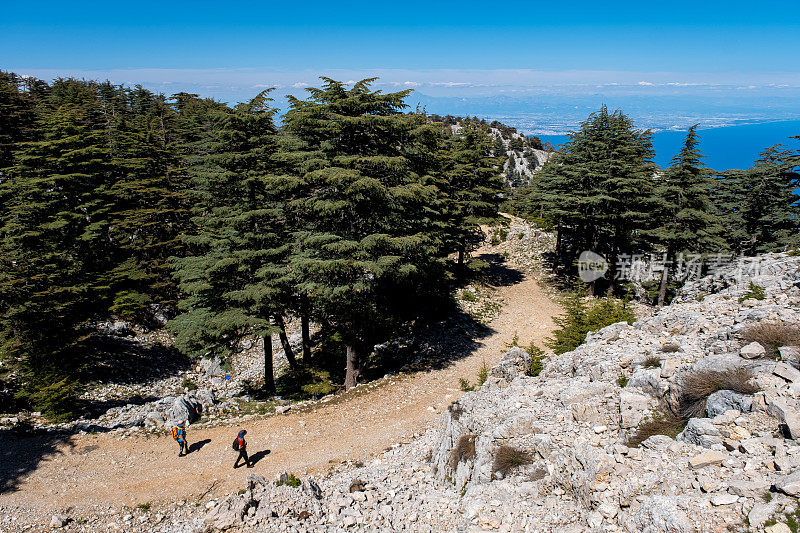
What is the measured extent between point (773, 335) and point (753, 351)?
1.02 m

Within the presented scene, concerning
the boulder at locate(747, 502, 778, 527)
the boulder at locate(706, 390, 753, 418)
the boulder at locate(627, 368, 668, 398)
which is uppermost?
the boulder at locate(706, 390, 753, 418)

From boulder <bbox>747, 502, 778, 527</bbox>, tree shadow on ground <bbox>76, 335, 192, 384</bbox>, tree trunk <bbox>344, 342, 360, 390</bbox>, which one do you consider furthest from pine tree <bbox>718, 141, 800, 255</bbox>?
tree shadow on ground <bbox>76, 335, 192, 384</bbox>

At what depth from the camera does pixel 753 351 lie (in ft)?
31.0

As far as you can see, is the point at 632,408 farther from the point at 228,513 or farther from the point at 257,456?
the point at 257,456

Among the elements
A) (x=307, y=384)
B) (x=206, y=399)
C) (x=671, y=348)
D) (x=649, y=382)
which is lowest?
(x=206, y=399)

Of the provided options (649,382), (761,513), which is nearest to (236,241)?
(649,382)

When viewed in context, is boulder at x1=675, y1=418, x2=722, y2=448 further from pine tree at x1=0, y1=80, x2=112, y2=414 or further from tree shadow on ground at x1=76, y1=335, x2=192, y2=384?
tree shadow on ground at x1=76, y1=335, x2=192, y2=384

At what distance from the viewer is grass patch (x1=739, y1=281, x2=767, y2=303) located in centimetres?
1385

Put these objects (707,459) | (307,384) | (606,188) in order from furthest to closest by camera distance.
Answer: (606,188) < (307,384) < (707,459)

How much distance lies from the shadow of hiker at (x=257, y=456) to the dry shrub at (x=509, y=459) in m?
8.44

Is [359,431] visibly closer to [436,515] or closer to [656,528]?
[436,515]

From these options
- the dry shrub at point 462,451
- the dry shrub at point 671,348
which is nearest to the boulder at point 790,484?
the dry shrub at point 671,348

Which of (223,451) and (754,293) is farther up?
(754,293)

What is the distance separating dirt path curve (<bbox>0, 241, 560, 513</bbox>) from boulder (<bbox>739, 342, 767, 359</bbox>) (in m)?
10.2
